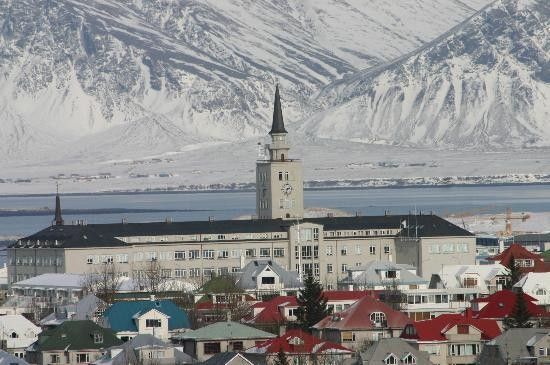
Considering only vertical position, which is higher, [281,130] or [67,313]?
[281,130]

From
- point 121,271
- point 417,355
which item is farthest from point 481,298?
point 121,271

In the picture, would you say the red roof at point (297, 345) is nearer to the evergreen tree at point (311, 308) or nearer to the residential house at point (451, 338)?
the residential house at point (451, 338)

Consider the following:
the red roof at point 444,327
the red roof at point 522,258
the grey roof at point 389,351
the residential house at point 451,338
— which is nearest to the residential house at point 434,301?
the red roof at point 444,327

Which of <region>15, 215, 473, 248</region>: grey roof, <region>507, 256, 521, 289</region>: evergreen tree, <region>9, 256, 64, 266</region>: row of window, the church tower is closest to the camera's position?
<region>507, 256, 521, 289</region>: evergreen tree

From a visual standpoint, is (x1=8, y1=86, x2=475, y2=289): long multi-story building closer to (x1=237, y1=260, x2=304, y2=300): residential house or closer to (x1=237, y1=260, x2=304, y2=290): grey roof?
(x1=237, y1=260, x2=304, y2=290): grey roof

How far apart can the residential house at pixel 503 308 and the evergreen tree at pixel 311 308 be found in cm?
400

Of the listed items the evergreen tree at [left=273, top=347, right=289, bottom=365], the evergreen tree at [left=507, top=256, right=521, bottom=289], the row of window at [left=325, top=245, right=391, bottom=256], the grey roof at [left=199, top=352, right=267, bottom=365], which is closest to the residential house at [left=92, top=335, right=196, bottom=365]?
the grey roof at [left=199, top=352, right=267, bottom=365]

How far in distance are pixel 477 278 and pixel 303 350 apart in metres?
32.7

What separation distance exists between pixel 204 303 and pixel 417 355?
22.6m

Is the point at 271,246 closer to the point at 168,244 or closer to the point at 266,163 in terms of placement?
the point at 168,244

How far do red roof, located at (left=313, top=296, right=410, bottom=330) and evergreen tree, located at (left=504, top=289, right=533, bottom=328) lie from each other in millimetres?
2818

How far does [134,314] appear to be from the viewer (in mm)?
68562

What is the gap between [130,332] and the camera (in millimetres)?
67375

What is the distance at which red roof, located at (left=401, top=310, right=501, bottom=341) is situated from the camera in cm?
6197
